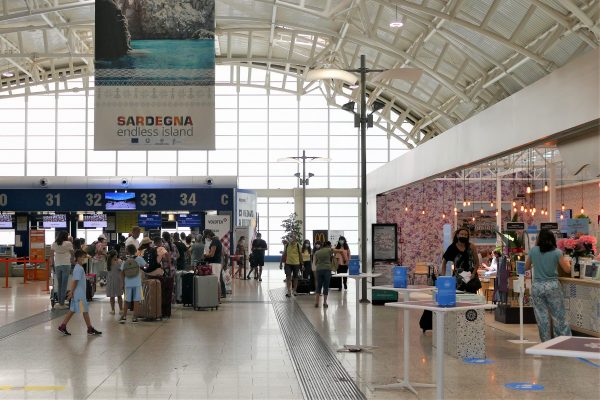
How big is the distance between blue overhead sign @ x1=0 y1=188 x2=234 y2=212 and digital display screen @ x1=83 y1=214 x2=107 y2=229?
2.56 feet

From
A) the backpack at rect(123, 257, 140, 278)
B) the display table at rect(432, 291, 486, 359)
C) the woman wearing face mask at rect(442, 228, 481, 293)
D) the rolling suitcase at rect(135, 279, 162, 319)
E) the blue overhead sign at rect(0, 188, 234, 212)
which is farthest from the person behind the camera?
the blue overhead sign at rect(0, 188, 234, 212)

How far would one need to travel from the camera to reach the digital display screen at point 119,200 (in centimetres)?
2472

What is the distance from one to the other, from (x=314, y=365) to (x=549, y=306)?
2933 mm

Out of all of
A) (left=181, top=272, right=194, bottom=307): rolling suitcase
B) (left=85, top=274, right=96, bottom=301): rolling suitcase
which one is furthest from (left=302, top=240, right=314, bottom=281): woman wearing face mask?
(left=85, top=274, right=96, bottom=301): rolling suitcase

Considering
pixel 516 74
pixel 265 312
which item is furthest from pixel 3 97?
pixel 265 312

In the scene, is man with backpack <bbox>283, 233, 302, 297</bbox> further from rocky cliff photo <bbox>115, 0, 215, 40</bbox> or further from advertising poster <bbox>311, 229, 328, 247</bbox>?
rocky cliff photo <bbox>115, 0, 215, 40</bbox>

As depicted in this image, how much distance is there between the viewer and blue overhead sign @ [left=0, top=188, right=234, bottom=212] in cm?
2456

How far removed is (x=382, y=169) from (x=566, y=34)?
291 inches

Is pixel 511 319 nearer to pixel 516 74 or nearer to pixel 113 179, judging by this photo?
pixel 516 74

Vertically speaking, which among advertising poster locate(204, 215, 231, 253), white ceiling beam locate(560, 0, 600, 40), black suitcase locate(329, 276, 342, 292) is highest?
white ceiling beam locate(560, 0, 600, 40)

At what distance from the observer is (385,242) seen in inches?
682

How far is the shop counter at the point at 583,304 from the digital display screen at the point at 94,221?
18.1 metres

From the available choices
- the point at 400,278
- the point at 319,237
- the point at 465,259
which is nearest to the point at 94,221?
the point at 319,237

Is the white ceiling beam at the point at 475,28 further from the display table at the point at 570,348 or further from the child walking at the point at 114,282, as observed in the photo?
the display table at the point at 570,348
